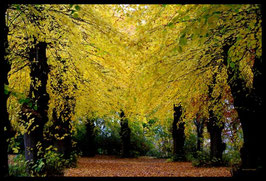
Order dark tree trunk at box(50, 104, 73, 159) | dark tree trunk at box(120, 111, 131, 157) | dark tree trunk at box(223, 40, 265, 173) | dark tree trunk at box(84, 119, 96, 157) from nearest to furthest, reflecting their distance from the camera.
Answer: dark tree trunk at box(223, 40, 265, 173) → dark tree trunk at box(50, 104, 73, 159) → dark tree trunk at box(84, 119, 96, 157) → dark tree trunk at box(120, 111, 131, 157)

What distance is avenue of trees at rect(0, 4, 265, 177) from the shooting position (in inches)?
181

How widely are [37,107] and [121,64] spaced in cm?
341

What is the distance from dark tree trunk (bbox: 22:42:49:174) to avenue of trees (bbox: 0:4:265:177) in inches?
1.2

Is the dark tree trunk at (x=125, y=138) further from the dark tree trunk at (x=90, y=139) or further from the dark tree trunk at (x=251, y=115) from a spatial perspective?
the dark tree trunk at (x=251, y=115)

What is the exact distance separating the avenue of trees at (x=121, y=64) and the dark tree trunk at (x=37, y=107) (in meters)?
0.03

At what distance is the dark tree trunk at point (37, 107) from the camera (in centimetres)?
698

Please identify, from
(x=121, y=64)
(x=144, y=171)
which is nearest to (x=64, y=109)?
(x=121, y=64)

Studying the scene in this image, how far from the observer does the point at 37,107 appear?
708cm

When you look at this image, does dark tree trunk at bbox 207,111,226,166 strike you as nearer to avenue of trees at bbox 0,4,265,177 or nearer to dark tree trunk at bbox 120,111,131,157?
avenue of trees at bbox 0,4,265,177

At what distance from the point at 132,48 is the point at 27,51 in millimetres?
3914

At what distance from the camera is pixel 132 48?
5906 millimetres

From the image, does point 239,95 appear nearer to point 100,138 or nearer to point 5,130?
point 5,130

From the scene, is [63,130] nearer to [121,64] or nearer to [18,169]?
[121,64]

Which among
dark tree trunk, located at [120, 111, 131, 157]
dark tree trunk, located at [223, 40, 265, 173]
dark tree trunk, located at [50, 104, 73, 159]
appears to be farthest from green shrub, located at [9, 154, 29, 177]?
dark tree trunk, located at [120, 111, 131, 157]
